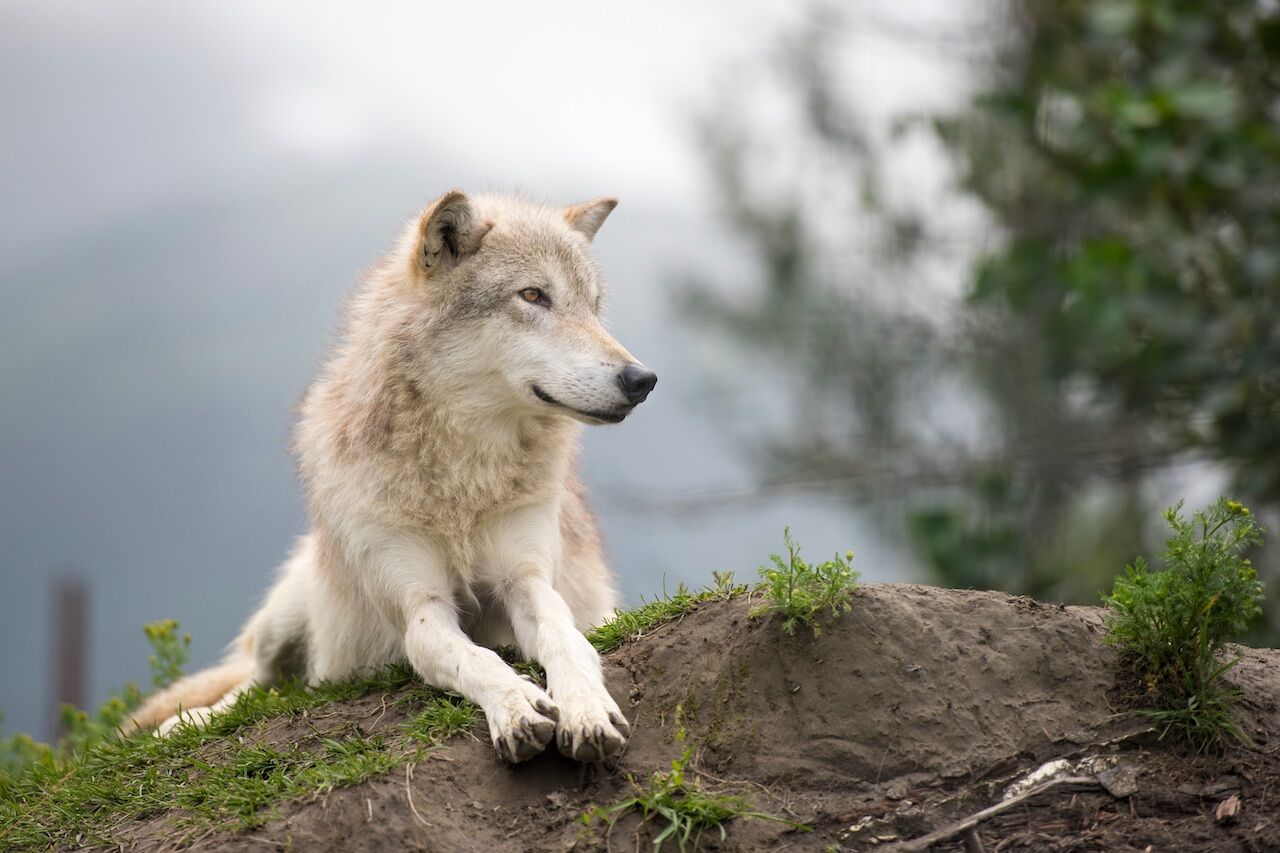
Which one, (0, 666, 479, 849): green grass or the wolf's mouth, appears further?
the wolf's mouth

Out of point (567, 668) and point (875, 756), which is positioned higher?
point (567, 668)

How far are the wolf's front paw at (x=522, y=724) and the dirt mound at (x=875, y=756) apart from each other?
3.8 inches

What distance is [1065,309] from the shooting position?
5.47 m

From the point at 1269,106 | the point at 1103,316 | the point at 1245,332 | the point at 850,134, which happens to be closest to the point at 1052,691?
the point at 1103,316

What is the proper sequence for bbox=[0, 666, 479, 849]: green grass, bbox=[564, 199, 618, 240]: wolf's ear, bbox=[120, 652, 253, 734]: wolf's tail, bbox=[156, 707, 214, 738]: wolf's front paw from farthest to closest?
1. bbox=[120, 652, 253, 734]: wolf's tail
2. bbox=[564, 199, 618, 240]: wolf's ear
3. bbox=[156, 707, 214, 738]: wolf's front paw
4. bbox=[0, 666, 479, 849]: green grass

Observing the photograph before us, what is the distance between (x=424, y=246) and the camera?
192 inches

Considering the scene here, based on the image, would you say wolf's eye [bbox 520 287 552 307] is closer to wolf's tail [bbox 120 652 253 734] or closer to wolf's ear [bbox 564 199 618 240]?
wolf's ear [bbox 564 199 618 240]

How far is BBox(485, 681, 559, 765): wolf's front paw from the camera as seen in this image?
364cm

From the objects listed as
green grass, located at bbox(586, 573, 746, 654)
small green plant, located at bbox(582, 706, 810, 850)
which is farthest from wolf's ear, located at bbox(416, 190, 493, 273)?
small green plant, located at bbox(582, 706, 810, 850)

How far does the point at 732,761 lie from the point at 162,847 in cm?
174

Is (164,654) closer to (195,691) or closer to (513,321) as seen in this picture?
(195,691)

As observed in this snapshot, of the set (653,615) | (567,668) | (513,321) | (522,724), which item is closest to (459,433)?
(513,321)

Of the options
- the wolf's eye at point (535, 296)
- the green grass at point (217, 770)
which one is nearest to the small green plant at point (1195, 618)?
the green grass at point (217, 770)

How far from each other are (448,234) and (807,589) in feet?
6.98
